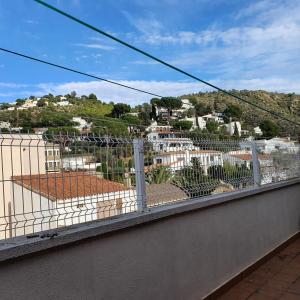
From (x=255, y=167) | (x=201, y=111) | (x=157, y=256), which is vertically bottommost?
(x=157, y=256)

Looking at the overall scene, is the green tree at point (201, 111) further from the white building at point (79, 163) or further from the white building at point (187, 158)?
the white building at point (79, 163)

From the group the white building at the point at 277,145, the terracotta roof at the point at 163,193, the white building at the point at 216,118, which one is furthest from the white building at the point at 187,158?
the white building at the point at 216,118

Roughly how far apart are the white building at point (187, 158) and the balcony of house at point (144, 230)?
17mm

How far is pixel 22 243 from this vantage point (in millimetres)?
2035

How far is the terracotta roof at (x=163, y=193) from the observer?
10.5ft

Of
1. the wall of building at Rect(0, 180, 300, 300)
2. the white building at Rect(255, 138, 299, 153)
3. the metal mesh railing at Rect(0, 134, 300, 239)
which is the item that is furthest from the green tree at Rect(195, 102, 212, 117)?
the metal mesh railing at Rect(0, 134, 300, 239)

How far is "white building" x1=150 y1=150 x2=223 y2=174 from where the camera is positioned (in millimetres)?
3439

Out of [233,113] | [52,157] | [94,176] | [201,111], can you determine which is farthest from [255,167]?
[201,111]

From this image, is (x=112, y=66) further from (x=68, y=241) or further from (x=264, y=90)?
(x=264, y=90)

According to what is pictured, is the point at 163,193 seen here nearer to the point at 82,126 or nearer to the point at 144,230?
the point at 144,230

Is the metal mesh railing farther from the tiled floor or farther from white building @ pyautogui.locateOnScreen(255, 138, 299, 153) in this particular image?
white building @ pyautogui.locateOnScreen(255, 138, 299, 153)

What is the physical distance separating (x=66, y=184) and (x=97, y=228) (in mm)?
344

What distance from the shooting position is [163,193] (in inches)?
133

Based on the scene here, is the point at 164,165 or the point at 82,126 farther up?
the point at 82,126
